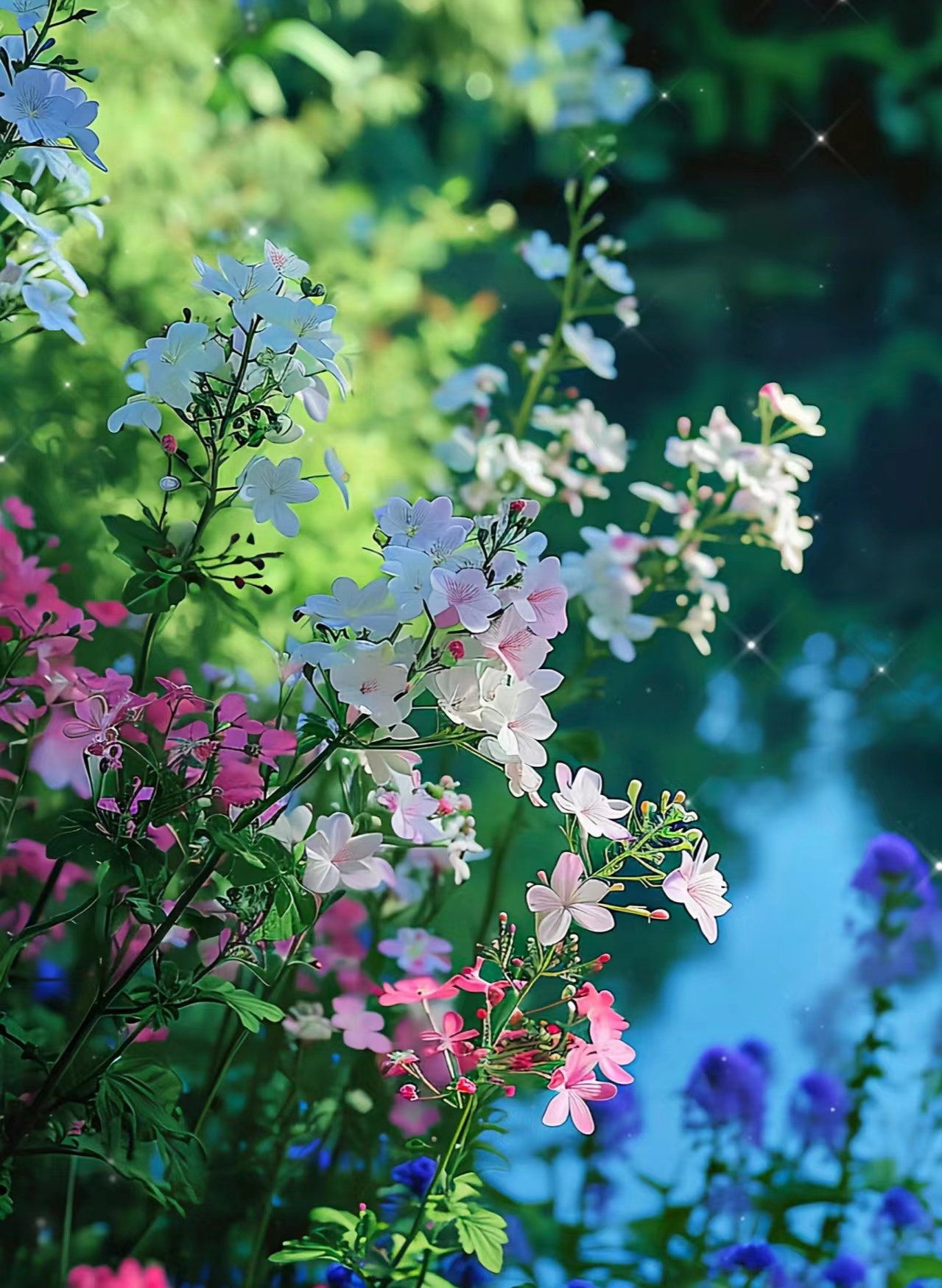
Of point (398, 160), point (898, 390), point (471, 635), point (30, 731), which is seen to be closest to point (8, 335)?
point (398, 160)

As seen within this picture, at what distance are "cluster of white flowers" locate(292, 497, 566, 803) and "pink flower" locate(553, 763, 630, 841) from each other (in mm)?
34

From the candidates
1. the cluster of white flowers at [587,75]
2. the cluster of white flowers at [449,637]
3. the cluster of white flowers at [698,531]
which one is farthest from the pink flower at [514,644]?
the cluster of white flowers at [587,75]

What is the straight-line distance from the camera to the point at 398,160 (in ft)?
5.77

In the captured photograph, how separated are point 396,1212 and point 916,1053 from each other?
2.40 feet

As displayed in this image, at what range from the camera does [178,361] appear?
654mm

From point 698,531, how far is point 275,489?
0.70m

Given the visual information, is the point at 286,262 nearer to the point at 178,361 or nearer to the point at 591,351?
the point at 178,361

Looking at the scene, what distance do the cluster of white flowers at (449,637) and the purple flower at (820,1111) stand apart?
1.08 meters

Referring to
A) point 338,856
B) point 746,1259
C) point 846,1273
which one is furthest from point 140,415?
point 846,1273

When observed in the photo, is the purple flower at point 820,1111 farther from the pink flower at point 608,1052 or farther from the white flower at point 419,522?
the white flower at point 419,522

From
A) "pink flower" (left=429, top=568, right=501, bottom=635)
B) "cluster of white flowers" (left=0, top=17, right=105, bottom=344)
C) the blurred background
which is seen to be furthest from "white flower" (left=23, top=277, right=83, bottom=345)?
the blurred background

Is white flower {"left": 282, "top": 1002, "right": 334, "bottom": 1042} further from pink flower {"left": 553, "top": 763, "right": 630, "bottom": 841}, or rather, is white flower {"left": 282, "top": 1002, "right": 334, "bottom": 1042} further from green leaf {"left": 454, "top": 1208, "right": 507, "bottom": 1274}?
pink flower {"left": 553, "top": 763, "right": 630, "bottom": 841}

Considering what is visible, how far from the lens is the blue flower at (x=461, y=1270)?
1271mm

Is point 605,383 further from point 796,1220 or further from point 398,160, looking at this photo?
point 796,1220
